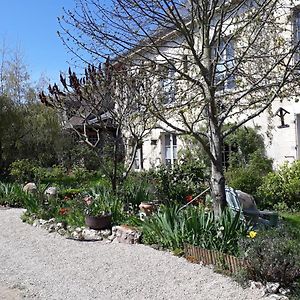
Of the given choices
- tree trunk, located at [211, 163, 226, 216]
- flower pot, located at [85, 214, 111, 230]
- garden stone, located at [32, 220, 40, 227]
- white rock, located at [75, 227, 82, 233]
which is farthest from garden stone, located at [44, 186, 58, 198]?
tree trunk, located at [211, 163, 226, 216]

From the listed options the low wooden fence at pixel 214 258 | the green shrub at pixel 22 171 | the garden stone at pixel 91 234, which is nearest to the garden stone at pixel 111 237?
the garden stone at pixel 91 234

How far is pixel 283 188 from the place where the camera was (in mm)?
12695

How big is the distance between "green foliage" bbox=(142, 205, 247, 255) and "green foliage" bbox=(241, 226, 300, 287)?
0.92 meters

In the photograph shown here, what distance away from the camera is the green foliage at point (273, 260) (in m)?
5.45

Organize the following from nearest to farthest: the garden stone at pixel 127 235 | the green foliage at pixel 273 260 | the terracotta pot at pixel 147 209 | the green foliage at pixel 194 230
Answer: the green foliage at pixel 273 260, the green foliage at pixel 194 230, the garden stone at pixel 127 235, the terracotta pot at pixel 147 209

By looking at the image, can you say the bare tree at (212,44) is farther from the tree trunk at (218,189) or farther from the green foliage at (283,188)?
the green foliage at (283,188)

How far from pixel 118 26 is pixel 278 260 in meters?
4.54

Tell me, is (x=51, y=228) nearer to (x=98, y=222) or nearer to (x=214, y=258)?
(x=98, y=222)

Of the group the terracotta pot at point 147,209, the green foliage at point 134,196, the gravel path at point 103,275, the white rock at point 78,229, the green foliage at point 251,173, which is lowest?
the gravel path at point 103,275

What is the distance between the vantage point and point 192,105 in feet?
27.2

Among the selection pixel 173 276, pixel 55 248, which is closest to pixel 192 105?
pixel 173 276

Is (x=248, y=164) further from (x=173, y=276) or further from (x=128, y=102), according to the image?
(x=173, y=276)

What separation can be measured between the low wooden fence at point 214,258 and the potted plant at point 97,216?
2959 millimetres

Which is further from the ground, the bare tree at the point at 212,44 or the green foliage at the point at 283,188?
the bare tree at the point at 212,44
